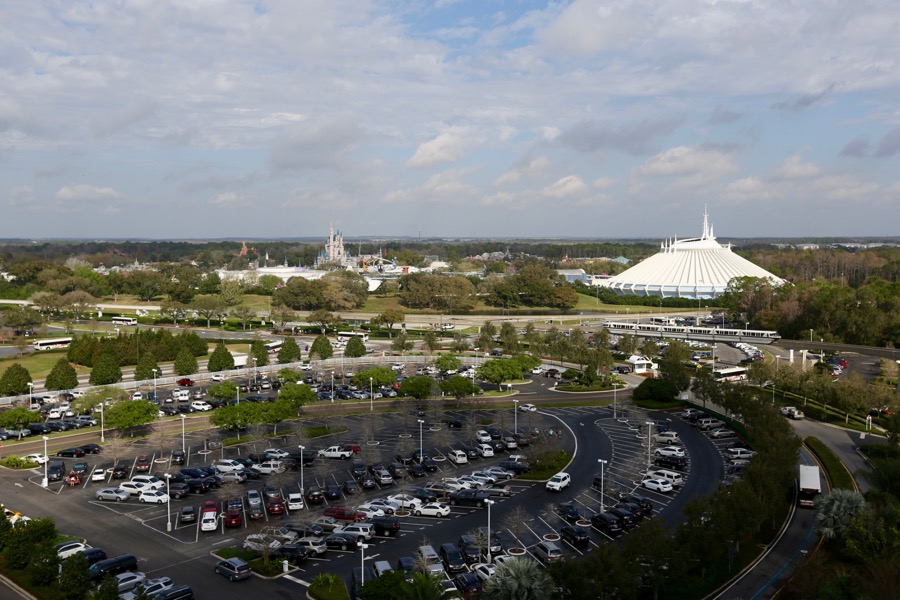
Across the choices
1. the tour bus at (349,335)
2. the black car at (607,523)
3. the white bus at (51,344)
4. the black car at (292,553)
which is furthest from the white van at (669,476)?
the white bus at (51,344)

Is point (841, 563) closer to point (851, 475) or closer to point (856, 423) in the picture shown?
point (851, 475)

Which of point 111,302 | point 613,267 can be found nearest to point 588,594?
point 111,302

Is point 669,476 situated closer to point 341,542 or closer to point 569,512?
point 569,512

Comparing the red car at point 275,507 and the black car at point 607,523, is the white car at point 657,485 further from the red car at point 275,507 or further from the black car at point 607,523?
the red car at point 275,507

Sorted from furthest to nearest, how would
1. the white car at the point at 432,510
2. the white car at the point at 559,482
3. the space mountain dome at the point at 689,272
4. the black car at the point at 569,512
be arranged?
the space mountain dome at the point at 689,272 → the white car at the point at 559,482 → the white car at the point at 432,510 → the black car at the point at 569,512

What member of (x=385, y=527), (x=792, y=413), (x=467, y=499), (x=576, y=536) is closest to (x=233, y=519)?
(x=385, y=527)

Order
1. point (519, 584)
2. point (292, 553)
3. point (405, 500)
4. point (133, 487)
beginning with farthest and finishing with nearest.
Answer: point (133, 487) < point (405, 500) < point (292, 553) < point (519, 584)
